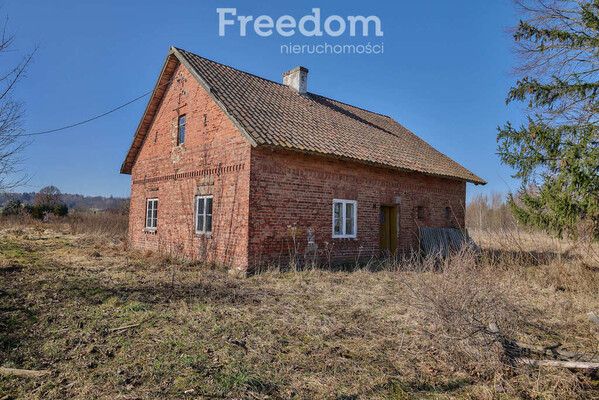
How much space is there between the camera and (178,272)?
9562 mm

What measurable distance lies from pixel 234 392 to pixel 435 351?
2.59m

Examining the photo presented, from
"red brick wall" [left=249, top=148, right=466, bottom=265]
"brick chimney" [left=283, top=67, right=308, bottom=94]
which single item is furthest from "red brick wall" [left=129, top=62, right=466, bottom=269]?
"brick chimney" [left=283, top=67, right=308, bottom=94]

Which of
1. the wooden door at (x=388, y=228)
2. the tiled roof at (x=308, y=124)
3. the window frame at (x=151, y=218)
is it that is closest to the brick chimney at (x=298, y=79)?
the tiled roof at (x=308, y=124)

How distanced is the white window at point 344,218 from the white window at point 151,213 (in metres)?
7.16

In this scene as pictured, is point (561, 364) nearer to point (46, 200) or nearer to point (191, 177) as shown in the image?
point (191, 177)

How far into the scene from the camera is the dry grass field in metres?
3.73

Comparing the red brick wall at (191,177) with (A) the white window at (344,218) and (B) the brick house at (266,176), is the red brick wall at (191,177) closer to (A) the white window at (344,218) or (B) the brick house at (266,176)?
(B) the brick house at (266,176)

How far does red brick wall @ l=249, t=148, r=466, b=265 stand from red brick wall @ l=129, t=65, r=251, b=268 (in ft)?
1.52

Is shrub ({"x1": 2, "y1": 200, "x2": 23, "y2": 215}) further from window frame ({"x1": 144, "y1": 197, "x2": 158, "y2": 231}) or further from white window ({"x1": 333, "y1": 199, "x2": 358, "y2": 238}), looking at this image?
white window ({"x1": 333, "y1": 199, "x2": 358, "y2": 238})

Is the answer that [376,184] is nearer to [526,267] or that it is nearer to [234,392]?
[526,267]

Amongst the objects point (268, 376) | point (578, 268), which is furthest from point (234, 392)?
point (578, 268)

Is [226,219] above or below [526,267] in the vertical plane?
above

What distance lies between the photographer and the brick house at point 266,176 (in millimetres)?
9727

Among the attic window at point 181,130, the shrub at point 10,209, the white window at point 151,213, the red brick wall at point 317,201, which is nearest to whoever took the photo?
the red brick wall at point 317,201
